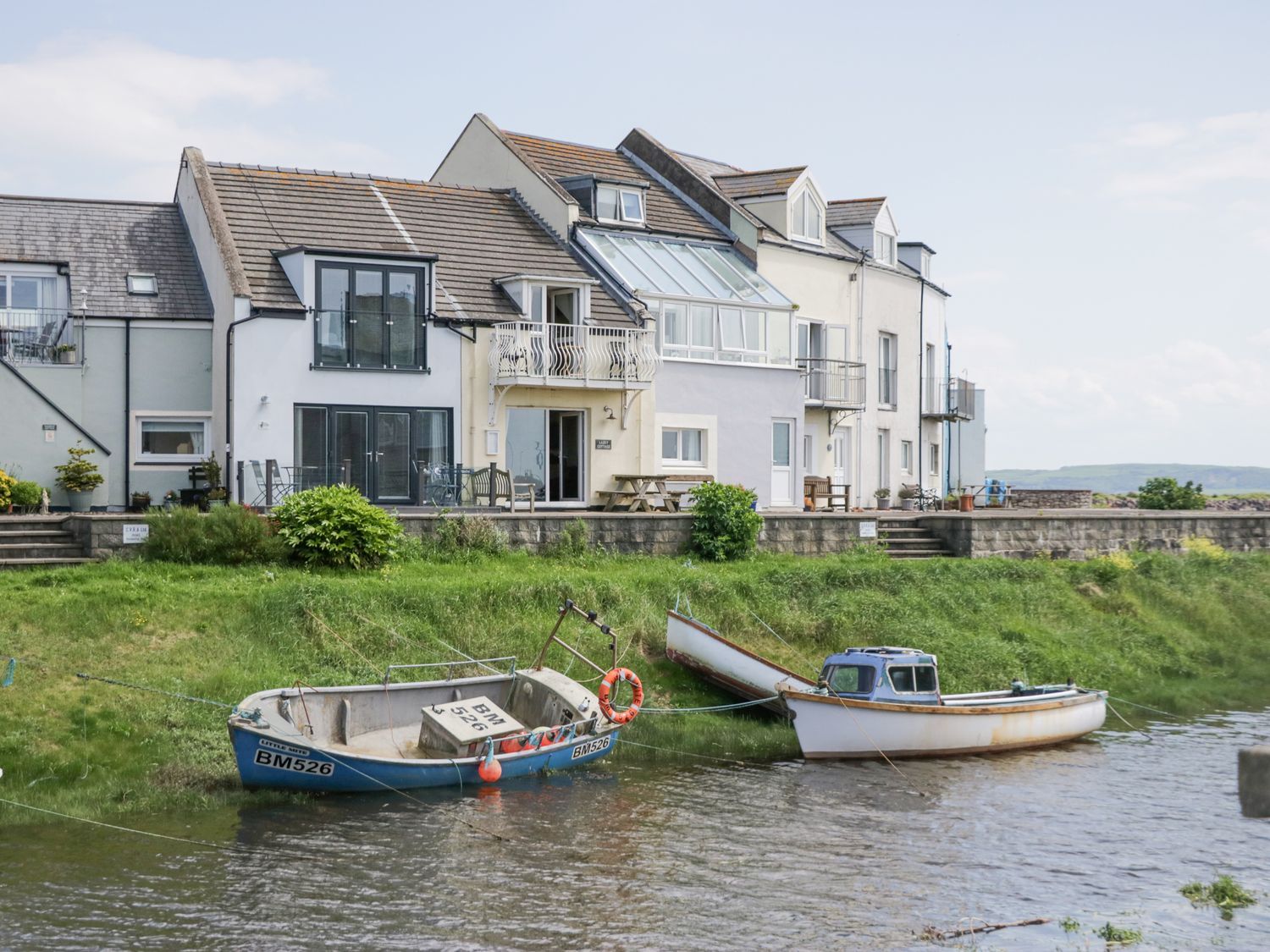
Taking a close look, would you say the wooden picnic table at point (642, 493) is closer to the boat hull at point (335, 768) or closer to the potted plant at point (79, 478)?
the potted plant at point (79, 478)

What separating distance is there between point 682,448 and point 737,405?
1889 millimetres

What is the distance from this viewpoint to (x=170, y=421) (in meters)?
32.1

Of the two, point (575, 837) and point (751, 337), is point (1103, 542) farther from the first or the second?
point (575, 837)

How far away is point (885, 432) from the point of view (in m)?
44.3

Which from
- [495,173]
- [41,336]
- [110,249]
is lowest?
[41,336]

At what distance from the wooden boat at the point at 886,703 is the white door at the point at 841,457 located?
19138mm

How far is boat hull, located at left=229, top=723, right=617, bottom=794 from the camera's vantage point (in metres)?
16.6

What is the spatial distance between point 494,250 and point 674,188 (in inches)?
322

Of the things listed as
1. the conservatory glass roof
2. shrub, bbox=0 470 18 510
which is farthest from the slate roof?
the conservatory glass roof

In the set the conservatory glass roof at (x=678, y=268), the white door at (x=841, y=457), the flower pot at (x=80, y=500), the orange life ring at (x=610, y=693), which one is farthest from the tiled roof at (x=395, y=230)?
the orange life ring at (x=610, y=693)

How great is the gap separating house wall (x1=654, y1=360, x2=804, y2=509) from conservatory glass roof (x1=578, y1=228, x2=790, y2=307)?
1.87 m

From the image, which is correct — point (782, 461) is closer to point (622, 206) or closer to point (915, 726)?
point (622, 206)

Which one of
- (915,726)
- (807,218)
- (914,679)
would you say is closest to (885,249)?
(807,218)

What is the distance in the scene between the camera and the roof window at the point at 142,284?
107 feet
